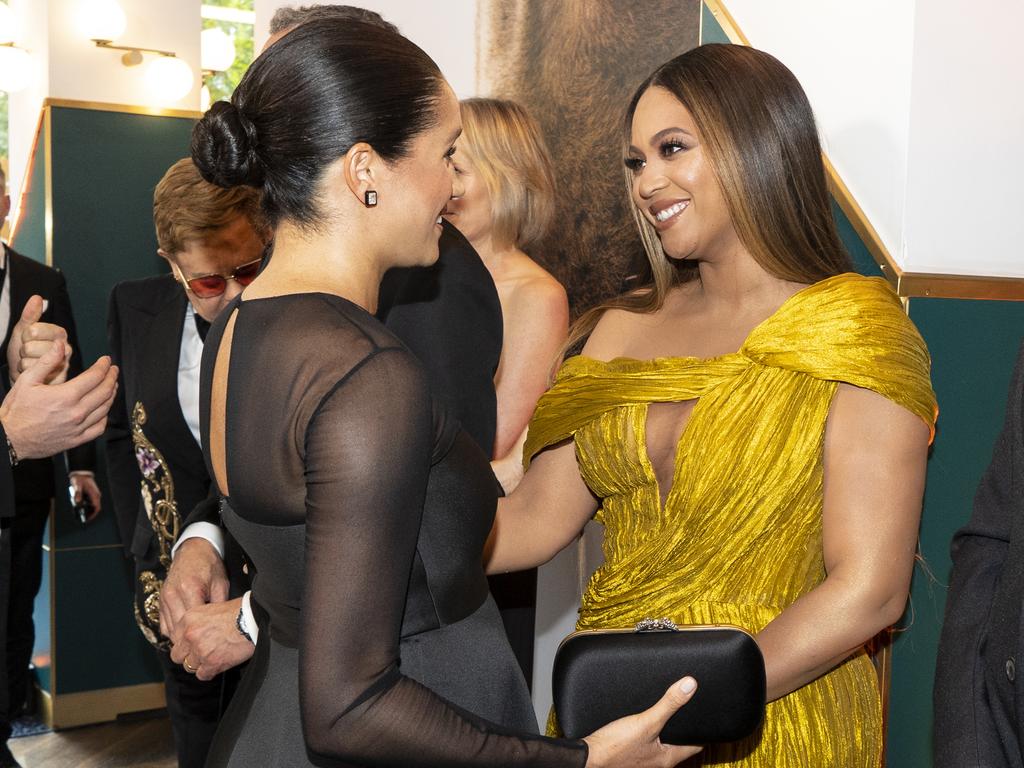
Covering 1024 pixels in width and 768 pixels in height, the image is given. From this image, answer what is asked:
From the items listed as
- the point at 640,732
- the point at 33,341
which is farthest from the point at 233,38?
the point at 640,732

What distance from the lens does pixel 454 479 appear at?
1.47 m

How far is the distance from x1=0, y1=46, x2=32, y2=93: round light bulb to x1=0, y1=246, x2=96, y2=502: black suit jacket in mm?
1404

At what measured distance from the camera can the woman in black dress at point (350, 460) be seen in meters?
1.29

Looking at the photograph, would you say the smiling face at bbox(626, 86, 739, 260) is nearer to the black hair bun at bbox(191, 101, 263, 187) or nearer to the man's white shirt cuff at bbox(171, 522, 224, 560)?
the black hair bun at bbox(191, 101, 263, 187)

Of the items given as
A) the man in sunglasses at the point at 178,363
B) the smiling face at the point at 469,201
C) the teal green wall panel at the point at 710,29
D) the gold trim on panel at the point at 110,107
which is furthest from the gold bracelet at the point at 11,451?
the gold trim on panel at the point at 110,107

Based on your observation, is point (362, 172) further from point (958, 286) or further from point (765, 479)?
point (958, 286)

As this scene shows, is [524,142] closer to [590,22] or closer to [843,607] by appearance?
[590,22]

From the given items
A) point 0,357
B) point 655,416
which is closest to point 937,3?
point 655,416

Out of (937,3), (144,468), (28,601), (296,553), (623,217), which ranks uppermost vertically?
(937,3)

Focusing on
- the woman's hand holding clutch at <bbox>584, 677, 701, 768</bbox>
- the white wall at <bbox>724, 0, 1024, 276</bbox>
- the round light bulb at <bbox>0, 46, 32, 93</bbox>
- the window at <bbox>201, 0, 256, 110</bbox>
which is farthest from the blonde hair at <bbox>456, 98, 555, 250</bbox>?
the window at <bbox>201, 0, 256, 110</bbox>

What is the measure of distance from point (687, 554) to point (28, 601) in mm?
3817

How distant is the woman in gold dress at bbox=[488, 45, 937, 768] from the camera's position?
1851 mm

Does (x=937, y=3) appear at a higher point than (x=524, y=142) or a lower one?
higher

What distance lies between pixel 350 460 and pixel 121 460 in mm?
2951
